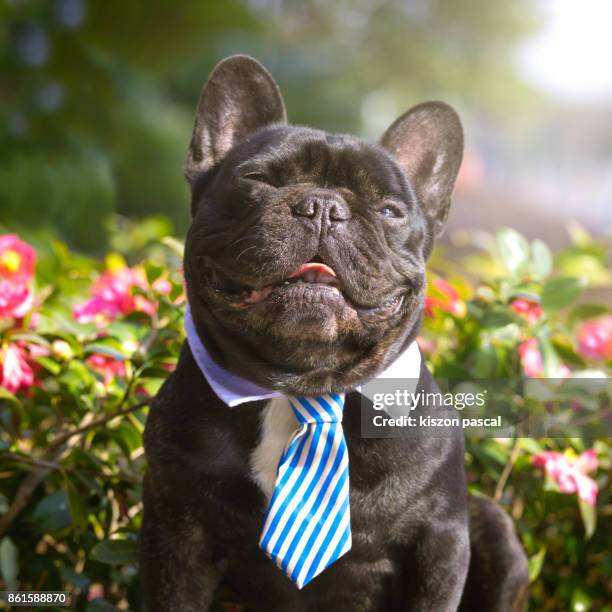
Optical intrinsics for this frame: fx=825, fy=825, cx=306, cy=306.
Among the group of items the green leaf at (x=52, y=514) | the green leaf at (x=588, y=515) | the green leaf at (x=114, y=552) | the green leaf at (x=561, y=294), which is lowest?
the green leaf at (x=114, y=552)

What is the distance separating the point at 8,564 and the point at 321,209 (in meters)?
0.96

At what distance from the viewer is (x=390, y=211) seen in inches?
57.9

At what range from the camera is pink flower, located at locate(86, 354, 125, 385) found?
1.88 meters

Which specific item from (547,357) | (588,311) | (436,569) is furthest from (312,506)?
(588,311)

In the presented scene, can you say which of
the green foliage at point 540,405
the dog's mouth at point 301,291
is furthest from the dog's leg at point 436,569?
the green foliage at point 540,405

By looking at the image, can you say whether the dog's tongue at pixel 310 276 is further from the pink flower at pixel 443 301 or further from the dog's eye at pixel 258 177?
the pink flower at pixel 443 301

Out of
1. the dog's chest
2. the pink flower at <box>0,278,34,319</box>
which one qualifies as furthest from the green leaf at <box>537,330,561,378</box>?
the pink flower at <box>0,278,34,319</box>

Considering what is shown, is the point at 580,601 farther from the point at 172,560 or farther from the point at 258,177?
the point at 258,177

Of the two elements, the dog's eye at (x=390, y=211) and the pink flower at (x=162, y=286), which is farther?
the pink flower at (x=162, y=286)

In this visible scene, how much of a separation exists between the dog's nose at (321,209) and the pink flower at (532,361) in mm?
823

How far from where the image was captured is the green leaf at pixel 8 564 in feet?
5.36

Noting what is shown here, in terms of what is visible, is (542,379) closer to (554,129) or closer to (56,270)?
(56,270)

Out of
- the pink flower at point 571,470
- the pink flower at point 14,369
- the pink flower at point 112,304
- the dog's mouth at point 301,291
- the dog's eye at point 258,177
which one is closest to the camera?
the dog's mouth at point 301,291

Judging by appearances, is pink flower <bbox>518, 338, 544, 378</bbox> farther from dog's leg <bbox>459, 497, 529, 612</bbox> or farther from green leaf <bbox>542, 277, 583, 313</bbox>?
dog's leg <bbox>459, 497, 529, 612</bbox>
